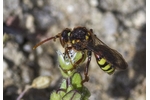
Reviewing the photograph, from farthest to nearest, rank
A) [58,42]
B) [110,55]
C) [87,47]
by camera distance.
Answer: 1. [58,42]
2. [87,47]
3. [110,55]

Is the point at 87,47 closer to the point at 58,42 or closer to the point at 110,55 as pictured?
the point at 110,55

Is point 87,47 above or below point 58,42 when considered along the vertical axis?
below

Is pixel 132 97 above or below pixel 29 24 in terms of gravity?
below

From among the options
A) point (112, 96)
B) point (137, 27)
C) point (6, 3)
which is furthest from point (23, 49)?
point (137, 27)

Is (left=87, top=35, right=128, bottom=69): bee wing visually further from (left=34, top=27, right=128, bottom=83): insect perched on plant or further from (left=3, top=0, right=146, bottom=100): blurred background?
Answer: (left=3, top=0, right=146, bottom=100): blurred background

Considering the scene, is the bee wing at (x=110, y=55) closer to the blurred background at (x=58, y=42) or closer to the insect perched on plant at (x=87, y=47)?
the insect perched on plant at (x=87, y=47)

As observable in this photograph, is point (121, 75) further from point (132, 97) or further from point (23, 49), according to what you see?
point (23, 49)

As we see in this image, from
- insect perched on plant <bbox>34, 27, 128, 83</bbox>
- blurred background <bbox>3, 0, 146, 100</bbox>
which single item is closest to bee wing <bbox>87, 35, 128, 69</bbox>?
insect perched on plant <bbox>34, 27, 128, 83</bbox>

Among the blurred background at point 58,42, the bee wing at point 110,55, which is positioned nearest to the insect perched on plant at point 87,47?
the bee wing at point 110,55

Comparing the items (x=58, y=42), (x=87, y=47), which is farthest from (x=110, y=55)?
(x=58, y=42)
